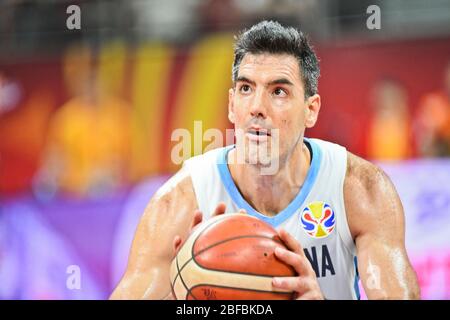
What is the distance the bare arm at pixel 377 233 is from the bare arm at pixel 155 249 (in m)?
0.98

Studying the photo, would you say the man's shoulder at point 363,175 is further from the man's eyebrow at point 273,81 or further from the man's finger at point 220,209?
the man's finger at point 220,209

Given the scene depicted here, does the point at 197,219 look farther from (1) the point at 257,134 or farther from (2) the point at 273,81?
(2) the point at 273,81

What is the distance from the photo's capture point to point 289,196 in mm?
4680

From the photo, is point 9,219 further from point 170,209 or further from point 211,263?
point 211,263

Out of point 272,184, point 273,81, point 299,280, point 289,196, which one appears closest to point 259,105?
point 273,81

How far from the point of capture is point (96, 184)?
8.98 meters

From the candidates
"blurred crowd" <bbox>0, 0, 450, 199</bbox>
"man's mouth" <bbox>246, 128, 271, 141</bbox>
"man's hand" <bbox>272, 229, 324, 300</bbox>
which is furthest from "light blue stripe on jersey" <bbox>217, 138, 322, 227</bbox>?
"blurred crowd" <bbox>0, 0, 450, 199</bbox>

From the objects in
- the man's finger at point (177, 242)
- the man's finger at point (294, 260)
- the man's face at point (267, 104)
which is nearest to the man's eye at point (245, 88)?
the man's face at point (267, 104)

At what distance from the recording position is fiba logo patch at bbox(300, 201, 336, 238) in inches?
180

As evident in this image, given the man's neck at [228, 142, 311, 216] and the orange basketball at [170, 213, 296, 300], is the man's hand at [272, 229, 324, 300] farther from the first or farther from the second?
the man's neck at [228, 142, 311, 216]

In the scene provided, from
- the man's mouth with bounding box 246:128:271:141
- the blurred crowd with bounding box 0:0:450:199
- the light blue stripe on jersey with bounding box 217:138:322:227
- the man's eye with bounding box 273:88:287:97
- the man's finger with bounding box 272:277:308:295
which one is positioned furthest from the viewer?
the blurred crowd with bounding box 0:0:450:199

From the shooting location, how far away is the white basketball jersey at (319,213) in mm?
4594
